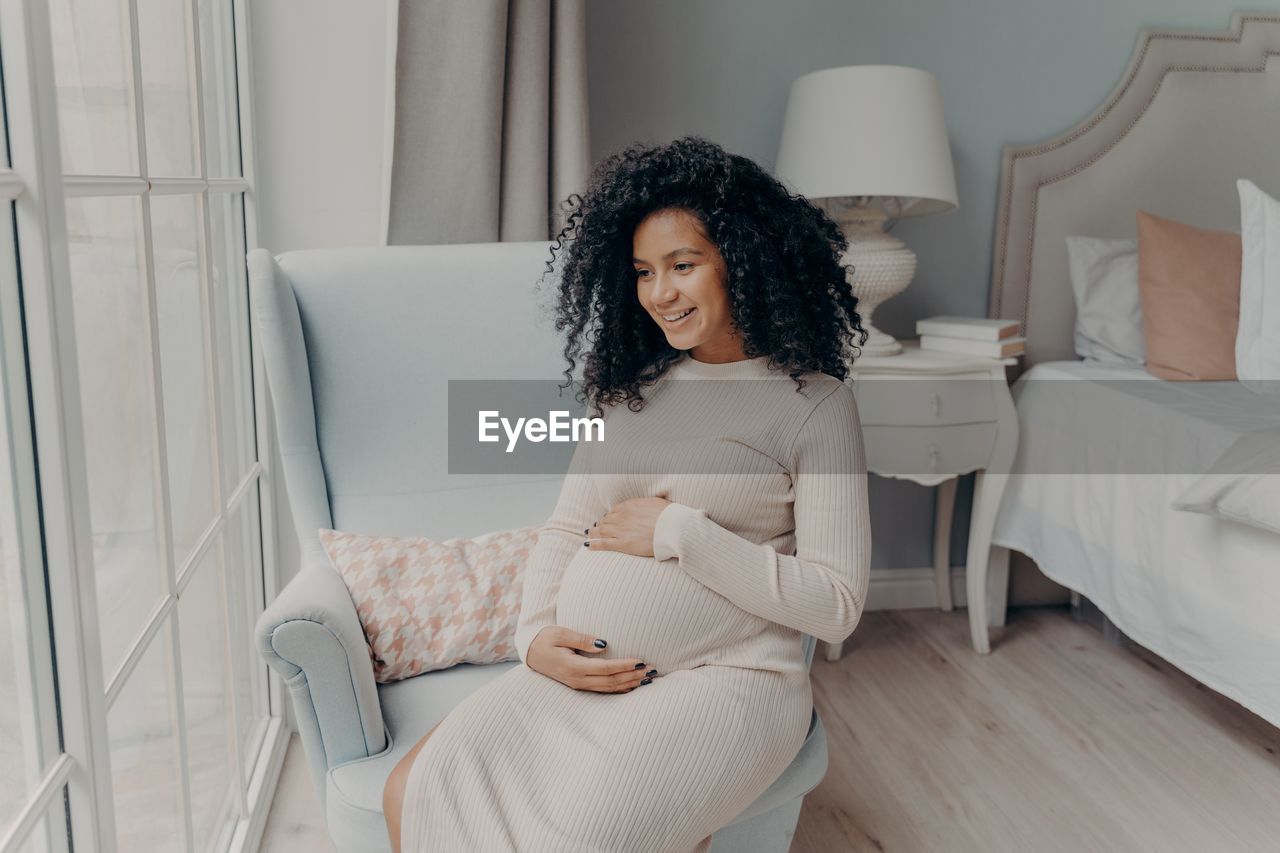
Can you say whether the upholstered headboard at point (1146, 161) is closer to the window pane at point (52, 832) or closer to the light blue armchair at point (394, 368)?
the light blue armchair at point (394, 368)

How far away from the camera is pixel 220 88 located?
1.72m

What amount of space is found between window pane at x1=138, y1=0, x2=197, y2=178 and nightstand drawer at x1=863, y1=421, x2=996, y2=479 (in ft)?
4.80

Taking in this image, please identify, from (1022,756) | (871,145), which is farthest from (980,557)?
(871,145)

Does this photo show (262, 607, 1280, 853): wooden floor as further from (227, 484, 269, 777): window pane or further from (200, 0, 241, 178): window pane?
(200, 0, 241, 178): window pane

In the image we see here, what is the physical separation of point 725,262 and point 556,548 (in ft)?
1.44

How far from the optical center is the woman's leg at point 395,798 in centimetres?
112

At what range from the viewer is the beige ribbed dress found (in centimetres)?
107

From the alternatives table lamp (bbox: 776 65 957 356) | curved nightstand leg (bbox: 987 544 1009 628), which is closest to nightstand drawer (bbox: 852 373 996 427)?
table lamp (bbox: 776 65 957 356)

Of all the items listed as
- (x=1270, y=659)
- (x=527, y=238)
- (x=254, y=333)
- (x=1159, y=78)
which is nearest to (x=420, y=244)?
(x=527, y=238)

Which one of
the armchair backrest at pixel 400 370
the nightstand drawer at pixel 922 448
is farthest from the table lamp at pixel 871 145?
the armchair backrest at pixel 400 370

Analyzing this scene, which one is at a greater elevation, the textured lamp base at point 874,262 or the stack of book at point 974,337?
the textured lamp base at point 874,262

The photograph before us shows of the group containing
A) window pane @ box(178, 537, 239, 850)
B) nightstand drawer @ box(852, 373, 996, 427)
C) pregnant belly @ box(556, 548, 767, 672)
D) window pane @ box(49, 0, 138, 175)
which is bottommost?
window pane @ box(178, 537, 239, 850)

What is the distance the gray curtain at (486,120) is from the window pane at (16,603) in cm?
103

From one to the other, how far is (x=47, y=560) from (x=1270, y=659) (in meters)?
1.83
